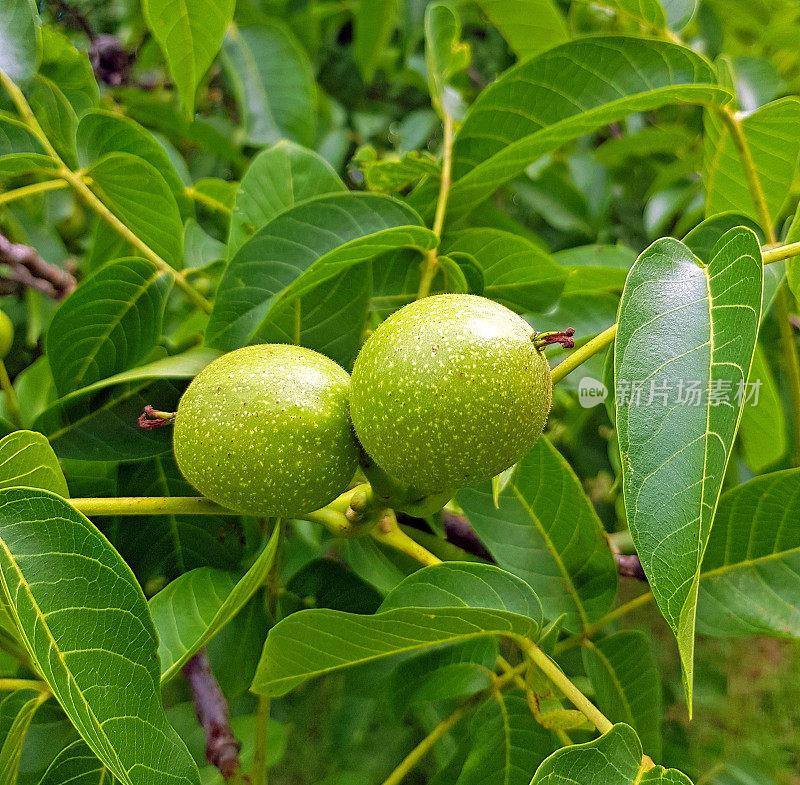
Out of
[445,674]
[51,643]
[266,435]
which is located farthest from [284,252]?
[445,674]

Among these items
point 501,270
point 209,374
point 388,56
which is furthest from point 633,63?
point 388,56

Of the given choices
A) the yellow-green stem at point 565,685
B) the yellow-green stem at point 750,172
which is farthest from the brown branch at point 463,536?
the yellow-green stem at point 750,172

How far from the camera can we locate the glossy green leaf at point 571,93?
76cm

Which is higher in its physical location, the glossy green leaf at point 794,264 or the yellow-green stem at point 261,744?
the glossy green leaf at point 794,264

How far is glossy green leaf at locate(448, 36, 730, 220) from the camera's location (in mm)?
763

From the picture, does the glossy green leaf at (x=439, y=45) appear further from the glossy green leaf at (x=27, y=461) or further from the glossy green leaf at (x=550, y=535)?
the glossy green leaf at (x=27, y=461)

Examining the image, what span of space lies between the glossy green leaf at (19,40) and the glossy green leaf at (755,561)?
3.39 feet

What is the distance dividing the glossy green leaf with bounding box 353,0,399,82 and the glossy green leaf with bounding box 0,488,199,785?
138 cm

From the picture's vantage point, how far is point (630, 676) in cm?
90

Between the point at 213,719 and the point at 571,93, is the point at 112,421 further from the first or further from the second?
the point at 571,93

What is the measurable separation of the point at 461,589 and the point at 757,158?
2.24 ft

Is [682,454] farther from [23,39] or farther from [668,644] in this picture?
[668,644]

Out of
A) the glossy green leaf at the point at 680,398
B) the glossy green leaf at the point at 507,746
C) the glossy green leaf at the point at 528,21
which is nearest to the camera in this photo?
the glossy green leaf at the point at 680,398

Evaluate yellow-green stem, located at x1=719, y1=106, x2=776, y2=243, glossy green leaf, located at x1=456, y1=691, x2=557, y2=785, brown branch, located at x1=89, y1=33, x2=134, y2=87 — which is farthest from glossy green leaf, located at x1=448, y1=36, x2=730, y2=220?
brown branch, located at x1=89, y1=33, x2=134, y2=87
